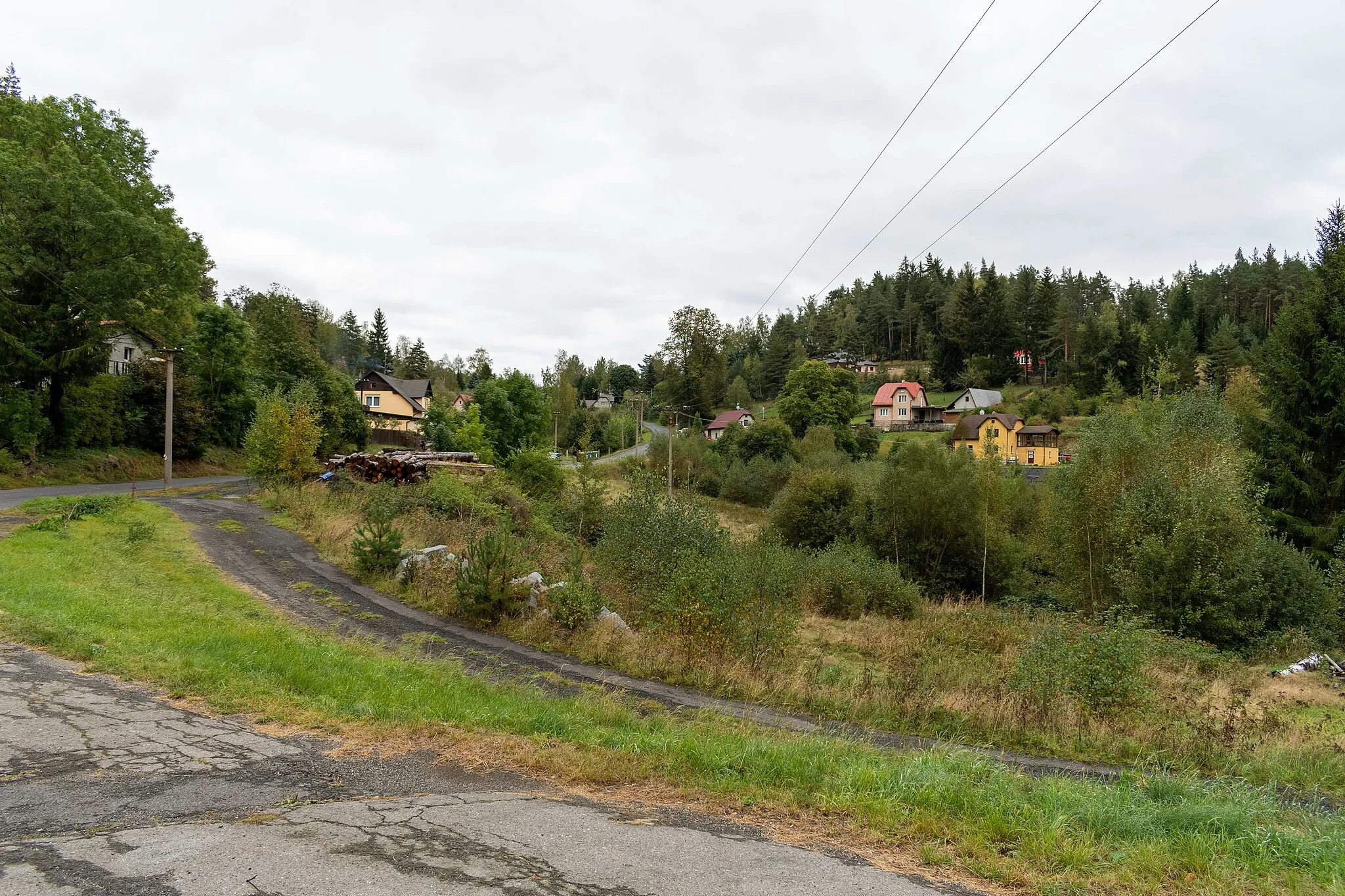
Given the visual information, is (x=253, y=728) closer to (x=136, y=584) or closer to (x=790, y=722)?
(x=790, y=722)

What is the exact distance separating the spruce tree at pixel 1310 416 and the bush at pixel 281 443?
126ft

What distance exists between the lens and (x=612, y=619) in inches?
564

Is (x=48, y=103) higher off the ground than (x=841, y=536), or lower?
higher

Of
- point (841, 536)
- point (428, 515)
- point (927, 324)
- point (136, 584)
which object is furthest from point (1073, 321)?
point (136, 584)

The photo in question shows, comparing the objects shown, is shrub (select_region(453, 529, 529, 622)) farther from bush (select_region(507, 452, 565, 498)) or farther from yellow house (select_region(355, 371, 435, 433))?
yellow house (select_region(355, 371, 435, 433))

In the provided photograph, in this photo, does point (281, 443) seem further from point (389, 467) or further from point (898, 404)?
point (898, 404)

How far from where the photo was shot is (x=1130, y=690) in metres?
11.1

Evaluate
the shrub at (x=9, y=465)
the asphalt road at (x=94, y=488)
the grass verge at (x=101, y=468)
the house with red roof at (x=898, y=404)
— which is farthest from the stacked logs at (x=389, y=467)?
the house with red roof at (x=898, y=404)

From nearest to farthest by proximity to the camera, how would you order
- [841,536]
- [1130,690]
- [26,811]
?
1. [26,811]
2. [1130,690]
3. [841,536]

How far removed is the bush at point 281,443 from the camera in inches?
1069

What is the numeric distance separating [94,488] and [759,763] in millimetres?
33426

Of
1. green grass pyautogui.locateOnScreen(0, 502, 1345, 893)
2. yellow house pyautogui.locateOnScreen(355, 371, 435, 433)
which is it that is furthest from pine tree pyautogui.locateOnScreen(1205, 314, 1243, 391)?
green grass pyautogui.locateOnScreen(0, 502, 1345, 893)

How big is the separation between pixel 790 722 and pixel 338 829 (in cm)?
681

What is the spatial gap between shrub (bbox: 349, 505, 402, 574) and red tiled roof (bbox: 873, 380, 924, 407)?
3466 inches
